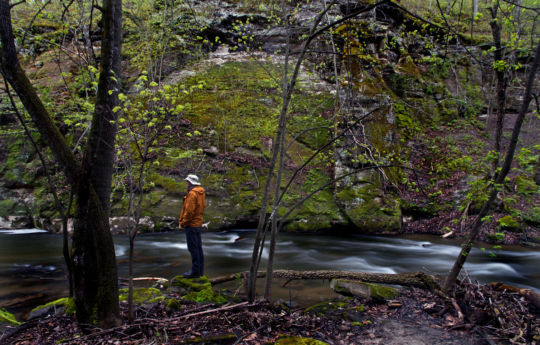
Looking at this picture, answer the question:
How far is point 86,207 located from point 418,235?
36.4ft

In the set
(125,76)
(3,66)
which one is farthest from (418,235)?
(125,76)

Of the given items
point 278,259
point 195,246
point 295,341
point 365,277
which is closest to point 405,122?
point 278,259

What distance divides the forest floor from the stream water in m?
1.27

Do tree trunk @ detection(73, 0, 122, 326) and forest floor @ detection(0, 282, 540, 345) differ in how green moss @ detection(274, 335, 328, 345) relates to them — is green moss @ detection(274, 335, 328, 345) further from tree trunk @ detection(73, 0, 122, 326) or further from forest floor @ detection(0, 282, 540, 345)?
tree trunk @ detection(73, 0, 122, 326)

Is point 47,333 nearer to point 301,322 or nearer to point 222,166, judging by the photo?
point 301,322

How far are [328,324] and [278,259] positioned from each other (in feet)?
14.2

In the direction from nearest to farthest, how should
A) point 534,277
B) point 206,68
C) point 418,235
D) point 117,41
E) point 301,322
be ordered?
point 117,41 → point 301,322 → point 534,277 → point 418,235 → point 206,68

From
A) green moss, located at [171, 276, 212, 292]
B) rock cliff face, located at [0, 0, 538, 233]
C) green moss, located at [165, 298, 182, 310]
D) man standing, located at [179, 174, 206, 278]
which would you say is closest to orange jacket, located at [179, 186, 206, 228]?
man standing, located at [179, 174, 206, 278]

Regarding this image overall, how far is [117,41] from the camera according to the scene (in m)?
3.44

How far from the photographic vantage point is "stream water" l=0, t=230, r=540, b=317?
615 centimetres

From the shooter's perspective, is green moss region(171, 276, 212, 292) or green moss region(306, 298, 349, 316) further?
green moss region(171, 276, 212, 292)

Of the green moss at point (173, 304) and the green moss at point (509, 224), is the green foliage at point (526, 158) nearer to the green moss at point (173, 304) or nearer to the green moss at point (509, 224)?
the green moss at point (173, 304)

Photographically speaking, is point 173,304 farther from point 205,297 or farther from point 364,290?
point 364,290

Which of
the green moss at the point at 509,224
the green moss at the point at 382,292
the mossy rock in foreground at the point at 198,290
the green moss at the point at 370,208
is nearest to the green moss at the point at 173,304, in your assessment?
the mossy rock in foreground at the point at 198,290
